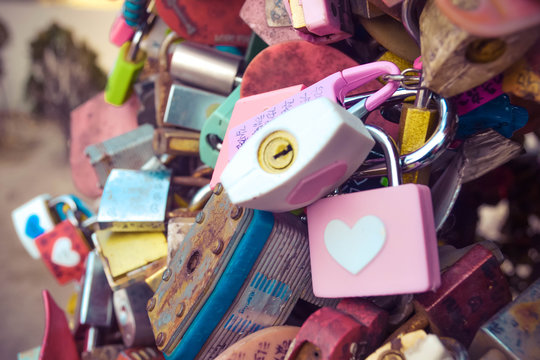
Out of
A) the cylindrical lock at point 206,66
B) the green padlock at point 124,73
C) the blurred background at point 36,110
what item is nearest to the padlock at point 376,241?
the cylindrical lock at point 206,66

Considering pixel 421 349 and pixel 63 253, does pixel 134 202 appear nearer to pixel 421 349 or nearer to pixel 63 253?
pixel 63 253

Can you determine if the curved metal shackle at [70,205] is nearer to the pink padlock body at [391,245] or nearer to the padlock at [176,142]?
the padlock at [176,142]

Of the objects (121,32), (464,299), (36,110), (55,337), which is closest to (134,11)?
(121,32)

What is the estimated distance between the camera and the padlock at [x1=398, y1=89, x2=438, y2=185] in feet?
1.51

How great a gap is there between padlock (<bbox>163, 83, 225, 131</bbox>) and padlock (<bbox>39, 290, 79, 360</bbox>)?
365 millimetres

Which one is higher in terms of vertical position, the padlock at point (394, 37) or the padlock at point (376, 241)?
the padlock at point (394, 37)

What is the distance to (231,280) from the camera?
1.57 ft

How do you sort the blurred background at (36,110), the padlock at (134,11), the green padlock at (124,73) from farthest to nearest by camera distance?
the blurred background at (36,110)
the green padlock at (124,73)
the padlock at (134,11)

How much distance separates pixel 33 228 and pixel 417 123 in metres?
0.83

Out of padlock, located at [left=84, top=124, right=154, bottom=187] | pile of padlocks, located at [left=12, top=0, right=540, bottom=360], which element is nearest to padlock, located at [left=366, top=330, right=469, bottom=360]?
pile of padlocks, located at [left=12, top=0, right=540, bottom=360]

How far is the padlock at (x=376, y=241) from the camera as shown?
1.31 ft

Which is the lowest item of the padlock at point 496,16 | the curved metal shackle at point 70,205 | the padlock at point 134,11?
the curved metal shackle at point 70,205

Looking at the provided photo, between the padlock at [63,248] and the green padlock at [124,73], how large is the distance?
0.27 metres

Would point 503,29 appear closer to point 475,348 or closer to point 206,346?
point 475,348
